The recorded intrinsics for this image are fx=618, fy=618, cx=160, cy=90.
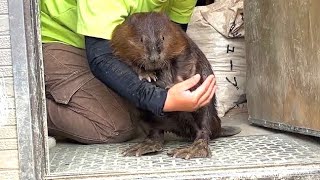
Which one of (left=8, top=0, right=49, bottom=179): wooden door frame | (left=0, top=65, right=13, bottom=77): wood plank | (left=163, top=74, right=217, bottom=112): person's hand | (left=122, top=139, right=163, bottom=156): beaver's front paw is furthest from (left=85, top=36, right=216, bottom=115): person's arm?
(left=0, top=65, right=13, bottom=77): wood plank

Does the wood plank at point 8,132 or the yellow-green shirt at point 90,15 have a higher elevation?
the yellow-green shirt at point 90,15

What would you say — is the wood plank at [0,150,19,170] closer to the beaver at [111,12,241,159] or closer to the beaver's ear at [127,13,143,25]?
the beaver at [111,12,241,159]

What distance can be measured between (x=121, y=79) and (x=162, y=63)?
205 mm

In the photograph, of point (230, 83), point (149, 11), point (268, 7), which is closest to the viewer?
point (149, 11)

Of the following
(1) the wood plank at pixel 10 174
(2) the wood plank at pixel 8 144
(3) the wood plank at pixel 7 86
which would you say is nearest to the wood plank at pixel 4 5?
(3) the wood plank at pixel 7 86

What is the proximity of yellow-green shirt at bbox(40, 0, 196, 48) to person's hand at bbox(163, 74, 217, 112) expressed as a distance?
459mm

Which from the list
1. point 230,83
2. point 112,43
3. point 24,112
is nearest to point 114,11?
point 112,43

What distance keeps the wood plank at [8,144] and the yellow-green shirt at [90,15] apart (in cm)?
64

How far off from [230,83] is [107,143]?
116 cm

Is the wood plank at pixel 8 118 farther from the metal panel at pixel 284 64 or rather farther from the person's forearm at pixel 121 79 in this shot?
the metal panel at pixel 284 64

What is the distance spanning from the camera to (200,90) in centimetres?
260

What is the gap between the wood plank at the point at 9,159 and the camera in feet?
7.85

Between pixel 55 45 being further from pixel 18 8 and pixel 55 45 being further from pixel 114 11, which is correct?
pixel 18 8

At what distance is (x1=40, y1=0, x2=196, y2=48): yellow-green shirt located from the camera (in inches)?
110
